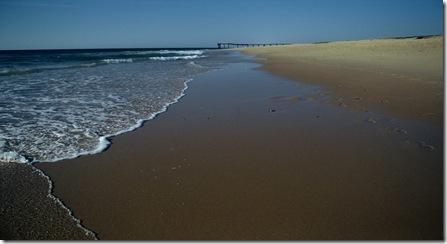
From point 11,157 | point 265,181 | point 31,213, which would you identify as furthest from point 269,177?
point 11,157

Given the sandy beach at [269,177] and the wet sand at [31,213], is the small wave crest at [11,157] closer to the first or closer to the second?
the wet sand at [31,213]

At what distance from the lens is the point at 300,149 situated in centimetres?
328

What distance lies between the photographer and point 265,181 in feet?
8.37

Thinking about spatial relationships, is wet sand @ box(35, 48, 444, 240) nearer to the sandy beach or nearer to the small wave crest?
the sandy beach

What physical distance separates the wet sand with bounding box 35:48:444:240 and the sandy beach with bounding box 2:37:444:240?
1 centimetres

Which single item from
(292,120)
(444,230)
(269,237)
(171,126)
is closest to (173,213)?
(269,237)

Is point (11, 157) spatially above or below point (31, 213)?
above

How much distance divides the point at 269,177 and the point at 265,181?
0.31 ft

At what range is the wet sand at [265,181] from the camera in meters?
1.92

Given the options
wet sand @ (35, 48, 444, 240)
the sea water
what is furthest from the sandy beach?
the sea water

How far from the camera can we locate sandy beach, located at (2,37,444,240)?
1.93 m

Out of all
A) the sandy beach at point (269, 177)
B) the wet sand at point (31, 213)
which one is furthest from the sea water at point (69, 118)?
the wet sand at point (31, 213)

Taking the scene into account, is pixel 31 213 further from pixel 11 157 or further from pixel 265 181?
pixel 265 181

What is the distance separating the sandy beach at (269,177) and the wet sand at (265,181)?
0.03 feet
